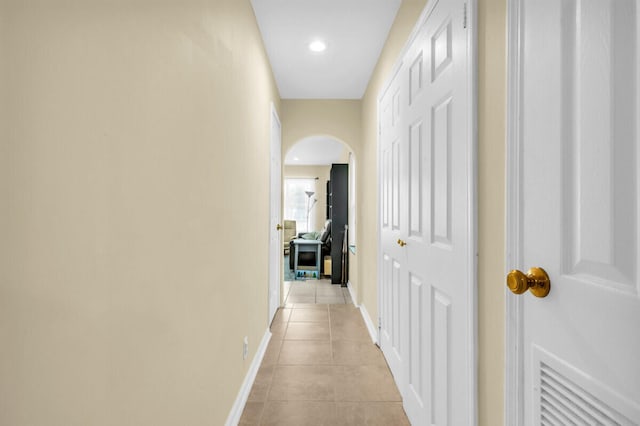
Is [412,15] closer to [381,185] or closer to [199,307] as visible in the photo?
[381,185]

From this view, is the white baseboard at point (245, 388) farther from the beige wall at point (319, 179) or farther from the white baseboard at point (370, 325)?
the beige wall at point (319, 179)

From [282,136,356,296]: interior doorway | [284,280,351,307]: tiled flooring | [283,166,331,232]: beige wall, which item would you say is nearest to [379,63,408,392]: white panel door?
[282,136,356,296]: interior doorway

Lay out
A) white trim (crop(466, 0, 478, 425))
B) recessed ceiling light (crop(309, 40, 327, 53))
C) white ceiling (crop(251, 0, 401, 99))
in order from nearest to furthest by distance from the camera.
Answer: white trim (crop(466, 0, 478, 425)) → white ceiling (crop(251, 0, 401, 99)) → recessed ceiling light (crop(309, 40, 327, 53))

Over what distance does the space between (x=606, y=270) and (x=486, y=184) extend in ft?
1.61

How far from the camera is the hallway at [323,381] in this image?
6.17 feet

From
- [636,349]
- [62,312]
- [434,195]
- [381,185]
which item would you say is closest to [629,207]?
[636,349]

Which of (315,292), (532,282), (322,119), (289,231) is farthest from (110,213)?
(289,231)

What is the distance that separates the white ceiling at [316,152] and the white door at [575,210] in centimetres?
493

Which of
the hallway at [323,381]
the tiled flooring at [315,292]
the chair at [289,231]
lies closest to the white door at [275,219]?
the hallway at [323,381]

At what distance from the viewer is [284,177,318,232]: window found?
935 centimetres

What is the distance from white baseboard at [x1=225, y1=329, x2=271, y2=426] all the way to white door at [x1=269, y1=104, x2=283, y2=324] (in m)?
0.66

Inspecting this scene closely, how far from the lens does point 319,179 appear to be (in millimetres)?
9352

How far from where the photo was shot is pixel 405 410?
1.91 metres

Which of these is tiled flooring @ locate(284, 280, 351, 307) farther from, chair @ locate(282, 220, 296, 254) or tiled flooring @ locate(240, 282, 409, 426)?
chair @ locate(282, 220, 296, 254)
